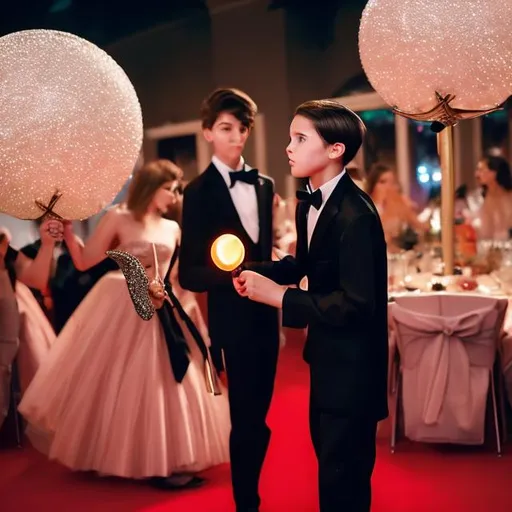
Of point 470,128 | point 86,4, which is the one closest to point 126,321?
point 86,4

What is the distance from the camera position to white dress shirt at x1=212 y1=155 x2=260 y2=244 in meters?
2.75

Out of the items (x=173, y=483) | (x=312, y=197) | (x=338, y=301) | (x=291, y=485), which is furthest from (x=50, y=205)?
(x=291, y=485)

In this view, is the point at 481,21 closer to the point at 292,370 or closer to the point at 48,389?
the point at 48,389

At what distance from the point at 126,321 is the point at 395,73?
4.73ft

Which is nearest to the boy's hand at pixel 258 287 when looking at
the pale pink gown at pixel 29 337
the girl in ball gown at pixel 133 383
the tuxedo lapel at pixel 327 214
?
the tuxedo lapel at pixel 327 214

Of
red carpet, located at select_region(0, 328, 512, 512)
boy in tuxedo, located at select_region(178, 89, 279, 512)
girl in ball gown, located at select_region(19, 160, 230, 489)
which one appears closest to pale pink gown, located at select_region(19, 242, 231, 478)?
girl in ball gown, located at select_region(19, 160, 230, 489)

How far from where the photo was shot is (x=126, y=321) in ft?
11.1

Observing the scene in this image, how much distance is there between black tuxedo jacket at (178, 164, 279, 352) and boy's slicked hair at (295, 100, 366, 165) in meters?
0.62

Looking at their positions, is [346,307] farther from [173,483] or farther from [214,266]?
[173,483]

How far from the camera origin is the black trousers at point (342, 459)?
2070mm

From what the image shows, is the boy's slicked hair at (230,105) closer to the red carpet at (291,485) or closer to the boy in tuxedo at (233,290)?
the boy in tuxedo at (233,290)

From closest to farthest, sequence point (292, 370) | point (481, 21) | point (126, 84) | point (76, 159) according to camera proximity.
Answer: point (76, 159) → point (126, 84) → point (481, 21) → point (292, 370)

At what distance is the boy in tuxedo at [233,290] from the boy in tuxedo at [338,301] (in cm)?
50

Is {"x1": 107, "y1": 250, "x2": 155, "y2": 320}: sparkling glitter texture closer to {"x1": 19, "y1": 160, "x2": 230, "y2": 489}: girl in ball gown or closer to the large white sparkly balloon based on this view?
the large white sparkly balloon
